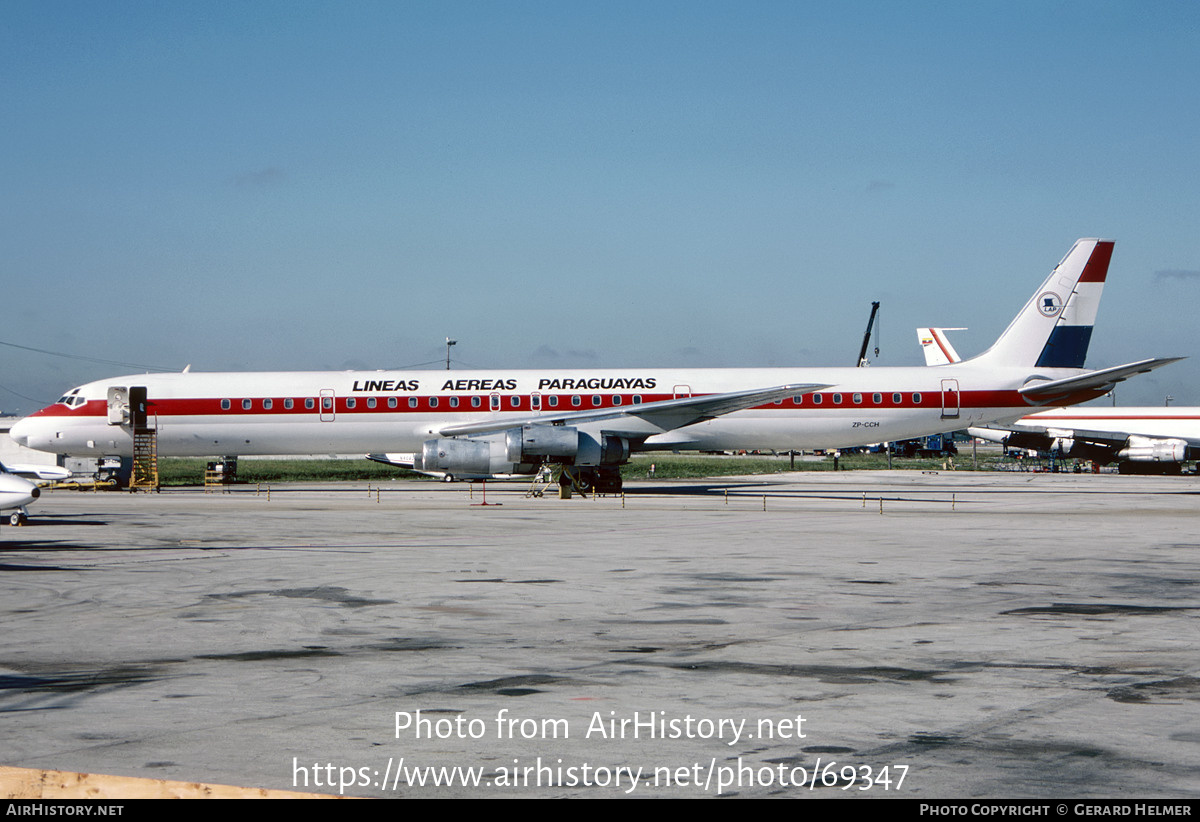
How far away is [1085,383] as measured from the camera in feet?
124

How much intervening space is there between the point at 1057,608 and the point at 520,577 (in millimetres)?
7108

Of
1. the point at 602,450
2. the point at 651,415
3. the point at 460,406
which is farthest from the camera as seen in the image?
the point at 460,406

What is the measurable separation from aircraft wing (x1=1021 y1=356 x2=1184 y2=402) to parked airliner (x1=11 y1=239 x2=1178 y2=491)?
0.09 meters

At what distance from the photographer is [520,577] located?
15.8m

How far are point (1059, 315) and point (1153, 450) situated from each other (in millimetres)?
22866

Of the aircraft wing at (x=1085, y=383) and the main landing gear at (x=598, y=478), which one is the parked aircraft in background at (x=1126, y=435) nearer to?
the aircraft wing at (x=1085, y=383)

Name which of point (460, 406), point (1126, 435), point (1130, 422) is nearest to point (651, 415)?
point (460, 406)

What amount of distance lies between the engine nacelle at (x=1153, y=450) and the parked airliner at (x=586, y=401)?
21.5m

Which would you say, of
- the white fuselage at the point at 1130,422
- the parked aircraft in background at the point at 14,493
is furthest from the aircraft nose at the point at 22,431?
the white fuselage at the point at 1130,422

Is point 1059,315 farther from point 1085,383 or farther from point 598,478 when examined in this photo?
point 598,478

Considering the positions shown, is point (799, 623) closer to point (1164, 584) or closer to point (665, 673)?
point (665, 673)

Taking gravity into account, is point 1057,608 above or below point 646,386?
below
